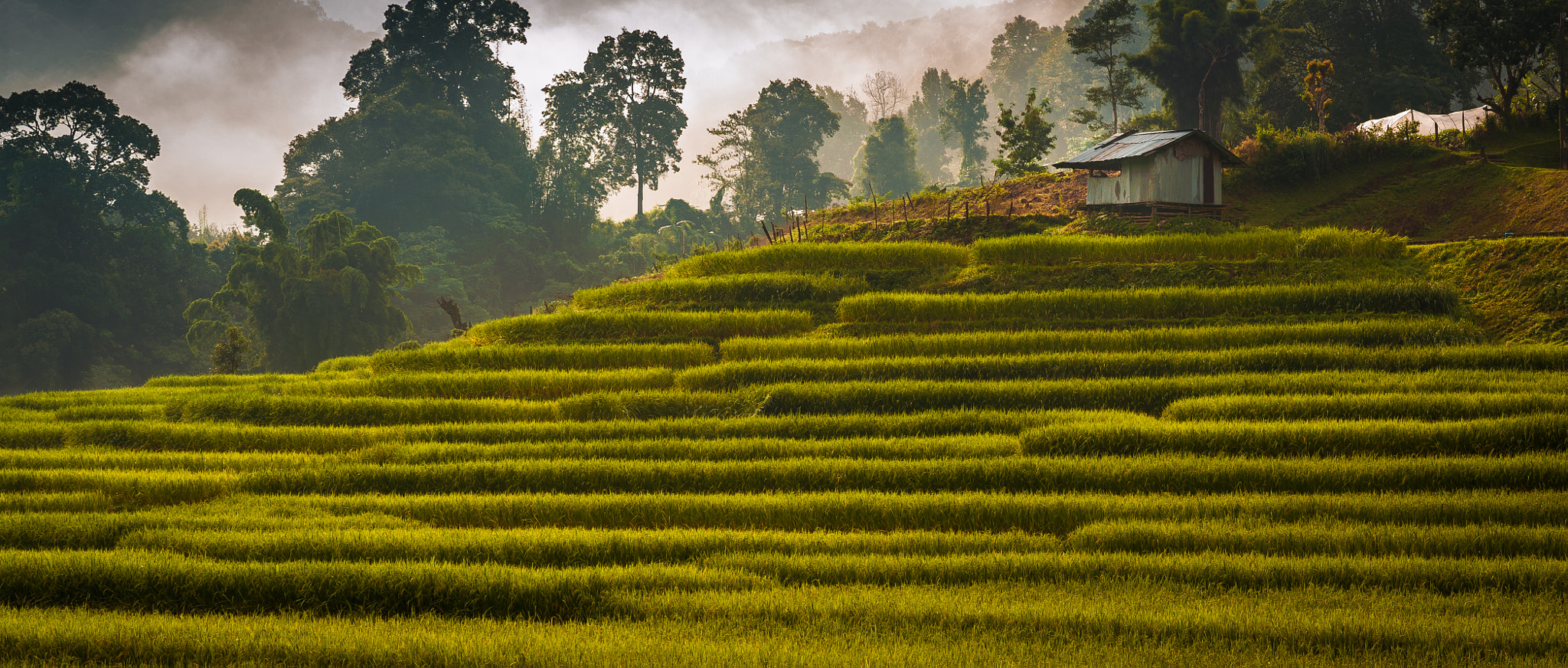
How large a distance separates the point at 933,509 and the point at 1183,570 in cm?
204

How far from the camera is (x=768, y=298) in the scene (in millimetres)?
16922

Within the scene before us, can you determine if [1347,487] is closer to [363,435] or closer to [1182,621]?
[1182,621]

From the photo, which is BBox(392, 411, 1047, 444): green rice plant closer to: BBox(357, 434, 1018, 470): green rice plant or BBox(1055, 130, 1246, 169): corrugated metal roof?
BBox(357, 434, 1018, 470): green rice plant

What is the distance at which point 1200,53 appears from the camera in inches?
1145

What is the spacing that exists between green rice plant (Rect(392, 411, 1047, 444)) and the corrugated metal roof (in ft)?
40.9

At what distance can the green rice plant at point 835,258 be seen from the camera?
17.8m

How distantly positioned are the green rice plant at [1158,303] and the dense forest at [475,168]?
25.6 feet

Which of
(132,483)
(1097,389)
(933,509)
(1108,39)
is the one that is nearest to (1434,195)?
(1097,389)

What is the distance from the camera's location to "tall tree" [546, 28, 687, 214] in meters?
50.5

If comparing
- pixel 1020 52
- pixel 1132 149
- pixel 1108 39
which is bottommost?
pixel 1132 149

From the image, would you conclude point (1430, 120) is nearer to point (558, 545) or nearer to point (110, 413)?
point (558, 545)

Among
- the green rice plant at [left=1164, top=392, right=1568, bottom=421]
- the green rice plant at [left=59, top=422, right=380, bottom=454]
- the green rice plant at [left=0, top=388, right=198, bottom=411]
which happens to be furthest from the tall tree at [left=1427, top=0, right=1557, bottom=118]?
the green rice plant at [left=0, top=388, right=198, bottom=411]

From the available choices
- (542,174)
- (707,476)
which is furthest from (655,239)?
(707,476)

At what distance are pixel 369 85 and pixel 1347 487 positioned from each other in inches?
2058
